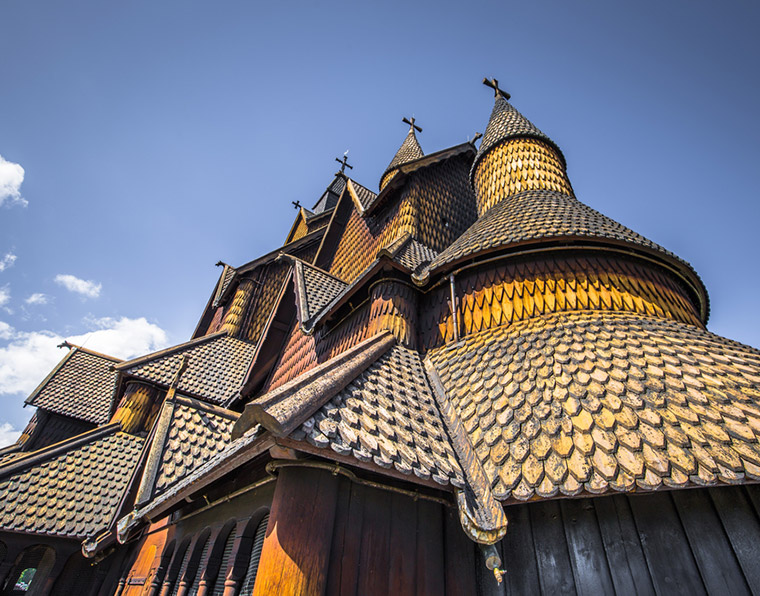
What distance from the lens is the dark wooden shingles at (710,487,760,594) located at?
8.81ft

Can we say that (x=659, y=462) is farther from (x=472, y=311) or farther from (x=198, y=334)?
(x=198, y=334)

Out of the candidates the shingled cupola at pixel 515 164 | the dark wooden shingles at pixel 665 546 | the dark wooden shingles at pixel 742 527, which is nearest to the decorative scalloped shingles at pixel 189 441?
the dark wooden shingles at pixel 665 546

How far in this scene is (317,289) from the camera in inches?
371

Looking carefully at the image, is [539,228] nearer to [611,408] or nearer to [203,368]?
[611,408]

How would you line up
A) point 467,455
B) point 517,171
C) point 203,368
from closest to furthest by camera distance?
point 467,455
point 517,171
point 203,368

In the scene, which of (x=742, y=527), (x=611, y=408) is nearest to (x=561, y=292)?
(x=611, y=408)

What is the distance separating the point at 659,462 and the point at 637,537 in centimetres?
→ 72

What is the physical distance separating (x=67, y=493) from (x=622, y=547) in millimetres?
9326

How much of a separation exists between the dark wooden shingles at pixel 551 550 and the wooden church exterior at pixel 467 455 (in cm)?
1

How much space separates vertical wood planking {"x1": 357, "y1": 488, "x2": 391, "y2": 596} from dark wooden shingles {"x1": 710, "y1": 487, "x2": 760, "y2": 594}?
8.41ft

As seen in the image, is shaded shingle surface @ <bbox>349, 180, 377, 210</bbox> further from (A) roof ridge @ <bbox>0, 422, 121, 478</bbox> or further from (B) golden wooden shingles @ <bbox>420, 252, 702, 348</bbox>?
(A) roof ridge @ <bbox>0, 422, 121, 478</bbox>

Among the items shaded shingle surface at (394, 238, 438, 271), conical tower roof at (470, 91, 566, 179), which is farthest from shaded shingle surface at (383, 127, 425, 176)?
shaded shingle surface at (394, 238, 438, 271)

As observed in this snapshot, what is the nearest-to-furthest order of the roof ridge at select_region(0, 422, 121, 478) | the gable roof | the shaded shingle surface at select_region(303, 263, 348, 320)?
the gable roof, the roof ridge at select_region(0, 422, 121, 478), the shaded shingle surface at select_region(303, 263, 348, 320)

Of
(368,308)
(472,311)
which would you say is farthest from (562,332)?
(368,308)
